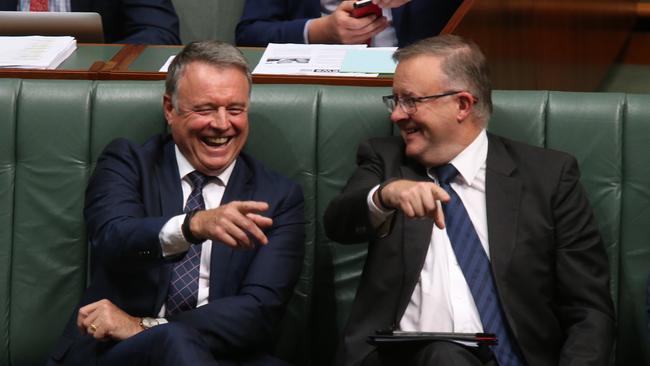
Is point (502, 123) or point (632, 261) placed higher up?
point (502, 123)

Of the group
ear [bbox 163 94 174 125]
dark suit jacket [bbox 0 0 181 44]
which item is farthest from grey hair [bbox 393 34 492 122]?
dark suit jacket [bbox 0 0 181 44]

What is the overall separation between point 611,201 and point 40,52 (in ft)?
4.75

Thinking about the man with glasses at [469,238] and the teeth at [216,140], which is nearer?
the man with glasses at [469,238]

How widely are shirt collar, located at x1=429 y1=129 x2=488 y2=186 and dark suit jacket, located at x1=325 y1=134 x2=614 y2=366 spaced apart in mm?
29

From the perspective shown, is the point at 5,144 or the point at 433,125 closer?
the point at 433,125

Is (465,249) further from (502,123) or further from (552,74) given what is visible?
(552,74)

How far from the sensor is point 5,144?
2795mm

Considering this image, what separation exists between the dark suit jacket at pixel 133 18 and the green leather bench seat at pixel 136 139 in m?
0.97

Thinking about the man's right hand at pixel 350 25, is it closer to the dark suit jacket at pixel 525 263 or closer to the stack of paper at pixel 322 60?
the stack of paper at pixel 322 60

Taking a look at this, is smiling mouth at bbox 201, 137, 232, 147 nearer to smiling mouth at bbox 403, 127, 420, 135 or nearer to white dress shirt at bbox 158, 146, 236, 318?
white dress shirt at bbox 158, 146, 236, 318

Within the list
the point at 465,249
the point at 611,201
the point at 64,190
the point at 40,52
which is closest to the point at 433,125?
the point at 465,249

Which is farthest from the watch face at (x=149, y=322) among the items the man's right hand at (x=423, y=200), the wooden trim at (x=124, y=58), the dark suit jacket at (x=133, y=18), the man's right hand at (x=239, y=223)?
the dark suit jacket at (x=133, y=18)

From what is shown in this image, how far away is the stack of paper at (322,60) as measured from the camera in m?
2.97

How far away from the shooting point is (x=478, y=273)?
2467 millimetres
